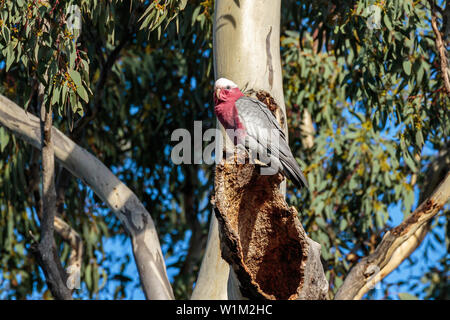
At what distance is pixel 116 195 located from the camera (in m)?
4.12

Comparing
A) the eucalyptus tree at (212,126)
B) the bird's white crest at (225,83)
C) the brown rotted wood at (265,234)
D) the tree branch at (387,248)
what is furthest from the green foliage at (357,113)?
the brown rotted wood at (265,234)

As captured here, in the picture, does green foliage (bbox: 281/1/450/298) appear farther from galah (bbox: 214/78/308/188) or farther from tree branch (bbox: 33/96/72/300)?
tree branch (bbox: 33/96/72/300)

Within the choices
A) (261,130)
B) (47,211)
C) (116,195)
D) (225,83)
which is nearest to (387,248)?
(261,130)

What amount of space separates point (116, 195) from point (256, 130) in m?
1.16

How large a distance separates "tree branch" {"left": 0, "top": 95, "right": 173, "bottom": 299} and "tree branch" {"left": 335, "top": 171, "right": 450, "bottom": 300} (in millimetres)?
1073

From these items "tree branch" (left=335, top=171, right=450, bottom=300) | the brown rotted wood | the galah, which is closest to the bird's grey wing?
the galah

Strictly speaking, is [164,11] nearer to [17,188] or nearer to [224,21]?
[224,21]

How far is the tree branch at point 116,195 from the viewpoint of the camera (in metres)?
3.98

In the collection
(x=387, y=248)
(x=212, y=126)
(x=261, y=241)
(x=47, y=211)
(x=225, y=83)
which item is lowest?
(x=261, y=241)

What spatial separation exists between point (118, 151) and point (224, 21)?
2.53 m

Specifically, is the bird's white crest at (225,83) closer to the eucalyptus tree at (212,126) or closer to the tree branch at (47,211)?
the eucalyptus tree at (212,126)

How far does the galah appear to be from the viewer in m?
3.28

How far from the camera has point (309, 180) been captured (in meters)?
5.11

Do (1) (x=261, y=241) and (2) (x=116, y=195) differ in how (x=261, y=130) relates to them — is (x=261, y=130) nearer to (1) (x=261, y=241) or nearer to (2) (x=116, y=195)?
(1) (x=261, y=241)
